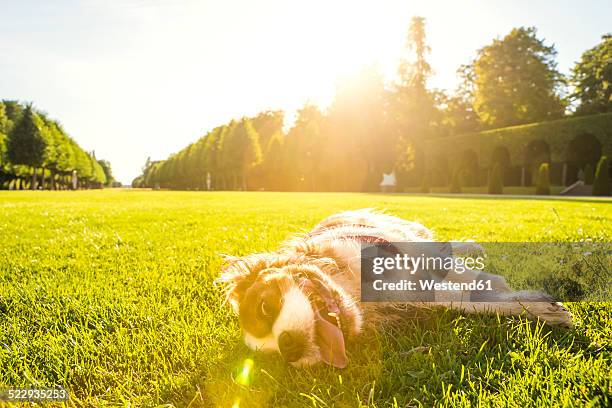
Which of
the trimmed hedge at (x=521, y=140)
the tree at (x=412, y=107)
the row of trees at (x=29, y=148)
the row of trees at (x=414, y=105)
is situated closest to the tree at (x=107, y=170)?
the row of trees at (x=29, y=148)

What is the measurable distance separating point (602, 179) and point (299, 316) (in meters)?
31.2

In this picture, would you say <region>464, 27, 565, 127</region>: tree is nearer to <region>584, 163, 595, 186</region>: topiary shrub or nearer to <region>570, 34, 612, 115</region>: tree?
<region>570, 34, 612, 115</region>: tree

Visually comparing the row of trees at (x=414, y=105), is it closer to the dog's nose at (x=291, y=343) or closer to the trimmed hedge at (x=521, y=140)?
the trimmed hedge at (x=521, y=140)

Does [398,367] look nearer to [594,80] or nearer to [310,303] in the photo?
[310,303]

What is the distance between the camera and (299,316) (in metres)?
1.77

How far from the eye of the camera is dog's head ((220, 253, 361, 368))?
180cm

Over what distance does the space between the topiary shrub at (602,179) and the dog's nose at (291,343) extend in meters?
30.8

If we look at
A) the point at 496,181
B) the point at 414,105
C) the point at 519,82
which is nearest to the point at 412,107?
the point at 414,105

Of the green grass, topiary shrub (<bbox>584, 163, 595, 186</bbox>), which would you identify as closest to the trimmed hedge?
topiary shrub (<bbox>584, 163, 595, 186</bbox>)

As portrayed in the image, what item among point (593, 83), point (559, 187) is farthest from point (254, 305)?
point (593, 83)

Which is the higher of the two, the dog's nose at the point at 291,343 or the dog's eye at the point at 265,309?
the dog's eye at the point at 265,309

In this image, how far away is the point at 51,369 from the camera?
203 cm

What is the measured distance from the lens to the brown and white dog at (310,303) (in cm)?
181

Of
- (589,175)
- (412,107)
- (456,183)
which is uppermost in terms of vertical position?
(412,107)
